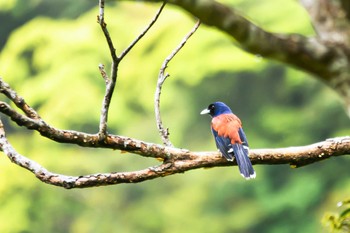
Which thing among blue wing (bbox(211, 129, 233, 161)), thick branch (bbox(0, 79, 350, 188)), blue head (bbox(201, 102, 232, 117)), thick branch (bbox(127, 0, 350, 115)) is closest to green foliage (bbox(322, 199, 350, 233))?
thick branch (bbox(0, 79, 350, 188))

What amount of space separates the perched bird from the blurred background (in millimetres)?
7154

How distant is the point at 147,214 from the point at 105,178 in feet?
32.9

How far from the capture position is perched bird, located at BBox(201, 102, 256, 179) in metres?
2.87

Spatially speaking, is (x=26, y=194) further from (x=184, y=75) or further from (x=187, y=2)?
(x=187, y=2)

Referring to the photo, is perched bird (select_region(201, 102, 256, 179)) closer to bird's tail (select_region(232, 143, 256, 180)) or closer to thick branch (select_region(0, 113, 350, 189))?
Result: bird's tail (select_region(232, 143, 256, 180))

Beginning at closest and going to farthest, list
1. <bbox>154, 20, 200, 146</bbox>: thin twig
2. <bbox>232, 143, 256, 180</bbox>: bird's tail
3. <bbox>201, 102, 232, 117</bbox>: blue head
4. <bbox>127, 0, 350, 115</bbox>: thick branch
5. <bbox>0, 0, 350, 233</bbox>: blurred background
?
<bbox>127, 0, 350, 115</bbox>: thick branch, <bbox>154, 20, 200, 146</bbox>: thin twig, <bbox>232, 143, 256, 180</bbox>: bird's tail, <bbox>201, 102, 232, 117</bbox>: blue head, <bbox>0, 0, 350, 233</bbox>: blurred background

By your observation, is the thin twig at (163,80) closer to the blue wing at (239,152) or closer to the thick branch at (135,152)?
the thick branch at (135,152)

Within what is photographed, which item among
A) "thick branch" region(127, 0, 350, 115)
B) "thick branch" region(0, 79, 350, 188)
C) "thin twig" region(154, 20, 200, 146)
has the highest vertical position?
"thin twig" region(154, 20, 200, 146)

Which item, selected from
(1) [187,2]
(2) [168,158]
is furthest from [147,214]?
(1) [187,2]

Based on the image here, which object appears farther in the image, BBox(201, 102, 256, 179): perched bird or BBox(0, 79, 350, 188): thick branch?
BBox(201, 102, 256, 179): perched bird

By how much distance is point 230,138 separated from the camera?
341 cm

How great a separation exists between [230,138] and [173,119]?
904cm

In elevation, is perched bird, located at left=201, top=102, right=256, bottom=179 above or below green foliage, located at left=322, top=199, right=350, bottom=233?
above

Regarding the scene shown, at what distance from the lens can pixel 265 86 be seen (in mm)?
12891
